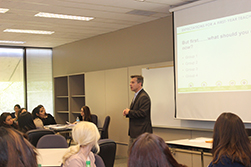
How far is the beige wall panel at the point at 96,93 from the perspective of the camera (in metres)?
7.87

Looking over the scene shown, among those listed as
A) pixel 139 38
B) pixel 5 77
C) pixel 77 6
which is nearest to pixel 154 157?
pixel 77 6

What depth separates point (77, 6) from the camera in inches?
214

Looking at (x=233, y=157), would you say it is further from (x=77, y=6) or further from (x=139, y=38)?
(x=139, y=38)

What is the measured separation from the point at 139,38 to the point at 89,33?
1656mm

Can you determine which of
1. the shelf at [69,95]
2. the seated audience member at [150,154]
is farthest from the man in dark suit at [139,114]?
the shelf at [69,95]

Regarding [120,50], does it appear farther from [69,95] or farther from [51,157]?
[51,157]

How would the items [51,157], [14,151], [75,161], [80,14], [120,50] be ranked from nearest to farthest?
[14,151]
[75,161]
[51,157]
[80,14]
[120,50]

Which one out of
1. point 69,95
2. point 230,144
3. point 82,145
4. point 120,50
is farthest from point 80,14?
point 230,144

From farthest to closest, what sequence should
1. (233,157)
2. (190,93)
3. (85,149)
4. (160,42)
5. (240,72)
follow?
(160,42) → (190,93) → (240,72) → (85,149) → (233,157)

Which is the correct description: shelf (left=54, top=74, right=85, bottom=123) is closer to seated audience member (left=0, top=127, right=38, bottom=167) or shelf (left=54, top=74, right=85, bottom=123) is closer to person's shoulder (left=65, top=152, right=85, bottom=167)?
person's shoulder (left=65, top=152, right=85, bottom=167)

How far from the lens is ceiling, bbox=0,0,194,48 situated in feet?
17.4

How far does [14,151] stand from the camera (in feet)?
3.79

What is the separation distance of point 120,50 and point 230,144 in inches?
221

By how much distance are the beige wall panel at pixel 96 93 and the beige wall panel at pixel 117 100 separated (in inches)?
7.2
